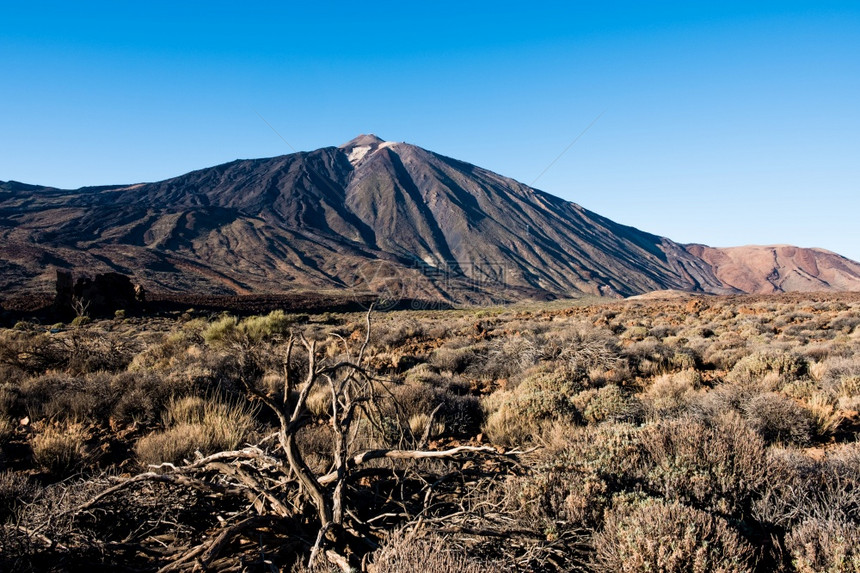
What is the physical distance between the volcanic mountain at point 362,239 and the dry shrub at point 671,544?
53820 mm

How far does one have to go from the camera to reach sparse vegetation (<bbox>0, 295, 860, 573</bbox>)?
2.13 m

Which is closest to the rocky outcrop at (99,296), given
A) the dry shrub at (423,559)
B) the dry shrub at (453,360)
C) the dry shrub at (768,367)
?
the dry shrub at (453,360)

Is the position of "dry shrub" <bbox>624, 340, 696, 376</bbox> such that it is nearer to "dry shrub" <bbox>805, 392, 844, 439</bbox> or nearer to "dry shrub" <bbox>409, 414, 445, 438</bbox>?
"dry shrub" <bbox>805, 392, 844, 439</bbox>

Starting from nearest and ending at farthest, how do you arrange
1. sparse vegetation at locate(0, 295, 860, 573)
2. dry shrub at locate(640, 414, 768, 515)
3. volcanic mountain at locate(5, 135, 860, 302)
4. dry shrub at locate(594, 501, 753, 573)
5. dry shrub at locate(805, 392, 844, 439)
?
dry shrub at locate(594, 501, 753, 573)
sparse vegetation at locate(0, 295, 860, 573)
dry shrub at locate(640, 414, 768, 515)
dry shrub at locate(805, 392, 844, 439)
volcanic mountain at locate(5, 135, 860, 302)

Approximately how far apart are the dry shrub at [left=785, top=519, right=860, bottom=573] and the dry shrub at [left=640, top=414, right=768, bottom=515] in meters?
0.37

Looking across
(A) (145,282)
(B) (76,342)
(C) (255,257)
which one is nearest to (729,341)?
(B) (76,342)

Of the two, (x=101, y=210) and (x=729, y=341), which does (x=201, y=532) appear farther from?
(x=101, y=210)

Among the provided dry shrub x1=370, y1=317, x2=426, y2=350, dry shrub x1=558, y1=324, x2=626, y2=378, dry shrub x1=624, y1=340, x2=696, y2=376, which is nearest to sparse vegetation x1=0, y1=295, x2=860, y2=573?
dry shrub x1=558, y1=324, x2=626, y2=378

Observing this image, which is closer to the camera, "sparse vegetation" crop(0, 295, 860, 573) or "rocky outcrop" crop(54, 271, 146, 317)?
"sparse vegetation" crop(0, 295, 860, 573)

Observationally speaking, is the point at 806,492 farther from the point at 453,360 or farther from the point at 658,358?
the point at 453,360

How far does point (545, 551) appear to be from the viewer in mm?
2328

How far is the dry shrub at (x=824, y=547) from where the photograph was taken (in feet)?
6.56

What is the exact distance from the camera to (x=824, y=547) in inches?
82.2

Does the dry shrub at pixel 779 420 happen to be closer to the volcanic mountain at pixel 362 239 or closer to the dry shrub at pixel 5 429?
the dry shrub at pixel 5 429
